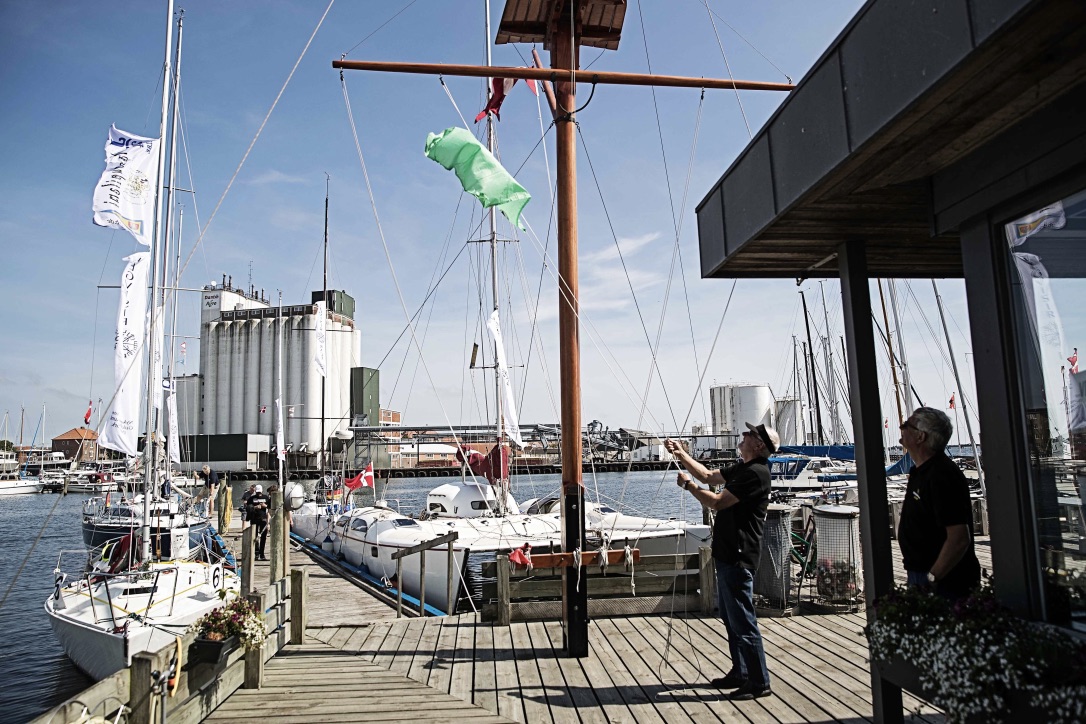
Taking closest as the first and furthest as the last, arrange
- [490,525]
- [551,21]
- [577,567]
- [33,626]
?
[577,567] < [551,21] < [490,525] < [33,626]

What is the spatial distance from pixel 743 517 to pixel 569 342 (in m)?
2.40

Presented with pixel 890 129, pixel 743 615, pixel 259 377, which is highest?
pixel 259 377

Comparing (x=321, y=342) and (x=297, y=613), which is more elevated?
(x=321, y=342)

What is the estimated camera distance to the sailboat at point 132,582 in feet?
35.5

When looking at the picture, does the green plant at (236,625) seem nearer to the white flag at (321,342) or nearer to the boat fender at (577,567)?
the boat fender at (577,567)

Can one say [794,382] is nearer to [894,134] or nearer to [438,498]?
[438,498]

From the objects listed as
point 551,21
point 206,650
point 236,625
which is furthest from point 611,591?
point 551,21

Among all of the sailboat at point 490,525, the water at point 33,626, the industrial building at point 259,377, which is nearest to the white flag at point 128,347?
the water at point 33,626

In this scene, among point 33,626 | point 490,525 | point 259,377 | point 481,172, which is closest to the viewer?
point 481,172

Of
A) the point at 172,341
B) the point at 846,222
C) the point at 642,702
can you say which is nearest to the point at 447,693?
the point at 642,702

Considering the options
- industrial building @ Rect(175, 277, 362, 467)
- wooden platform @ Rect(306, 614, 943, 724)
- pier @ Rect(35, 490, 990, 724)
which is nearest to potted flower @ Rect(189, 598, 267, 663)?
pier @ Rect(35, 490, 990, 724)

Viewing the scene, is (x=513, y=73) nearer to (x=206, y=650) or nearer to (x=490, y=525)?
(x=206, y=650)

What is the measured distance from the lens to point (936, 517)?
3.77 meters

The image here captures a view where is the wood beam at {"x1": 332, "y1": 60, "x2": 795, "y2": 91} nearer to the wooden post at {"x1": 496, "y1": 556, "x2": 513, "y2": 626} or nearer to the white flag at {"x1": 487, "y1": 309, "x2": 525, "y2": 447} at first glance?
the wooden post at {"x1": 496, "y1": 556, "x2": 513, "y2": 626}
